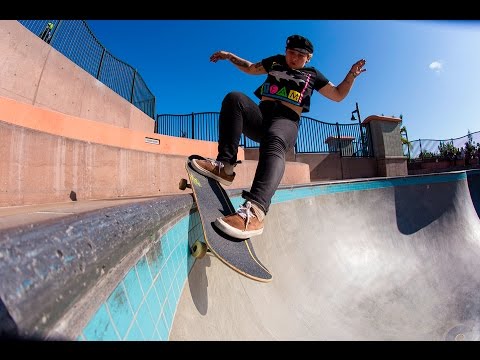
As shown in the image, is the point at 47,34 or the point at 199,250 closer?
the point at 199,250

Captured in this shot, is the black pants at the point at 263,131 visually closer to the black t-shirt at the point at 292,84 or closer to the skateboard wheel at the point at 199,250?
the black t-shirt at the point at 292,84

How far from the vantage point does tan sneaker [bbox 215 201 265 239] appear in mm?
1783

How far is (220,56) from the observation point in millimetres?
2879

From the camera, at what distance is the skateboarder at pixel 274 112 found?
2.04 metres

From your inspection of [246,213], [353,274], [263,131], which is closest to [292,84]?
[263,131]

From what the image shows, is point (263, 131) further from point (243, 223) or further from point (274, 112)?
point (243, 223)

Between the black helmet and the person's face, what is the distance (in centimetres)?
3

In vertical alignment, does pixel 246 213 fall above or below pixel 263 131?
below

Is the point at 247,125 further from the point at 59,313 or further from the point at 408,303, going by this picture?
the point at 408,303

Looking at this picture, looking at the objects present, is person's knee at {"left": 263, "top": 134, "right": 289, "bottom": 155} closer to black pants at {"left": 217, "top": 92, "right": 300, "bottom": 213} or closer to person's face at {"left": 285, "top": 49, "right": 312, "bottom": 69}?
black pants at {"left": 217, "top": 92, "right": 300, "bottom": 213}

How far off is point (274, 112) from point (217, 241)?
50.7 inches

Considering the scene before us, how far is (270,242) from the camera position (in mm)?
3361

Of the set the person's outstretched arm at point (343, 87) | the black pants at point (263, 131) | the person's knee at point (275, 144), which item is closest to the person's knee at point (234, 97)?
the black pants at point (263, 131)
